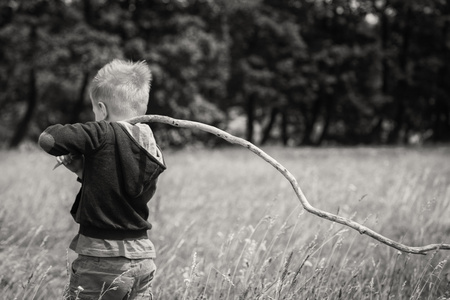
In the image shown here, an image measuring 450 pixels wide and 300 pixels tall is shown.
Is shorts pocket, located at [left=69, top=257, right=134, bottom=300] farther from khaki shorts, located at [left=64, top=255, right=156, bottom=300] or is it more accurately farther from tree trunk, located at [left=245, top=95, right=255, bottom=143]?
tree trunk, located at [left=245, top=95, right=255, bottom=143]

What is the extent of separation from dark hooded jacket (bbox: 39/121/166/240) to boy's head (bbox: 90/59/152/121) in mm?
111

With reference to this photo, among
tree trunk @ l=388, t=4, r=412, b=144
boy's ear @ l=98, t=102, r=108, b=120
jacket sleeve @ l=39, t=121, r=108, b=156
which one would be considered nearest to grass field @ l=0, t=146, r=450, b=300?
jacket sleeve @ l=39, t=121, r=108, b=156

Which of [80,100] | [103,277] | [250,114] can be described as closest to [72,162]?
[103,277]

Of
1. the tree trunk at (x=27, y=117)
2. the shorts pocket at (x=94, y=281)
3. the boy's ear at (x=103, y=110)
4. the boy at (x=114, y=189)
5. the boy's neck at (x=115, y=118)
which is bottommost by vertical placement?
the tree trunk at (x=27, y=117)

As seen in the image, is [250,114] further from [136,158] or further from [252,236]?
[136,158]

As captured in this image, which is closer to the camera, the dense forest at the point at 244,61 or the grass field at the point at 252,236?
the grass field at the point at 252,236

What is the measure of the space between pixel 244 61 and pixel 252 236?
77.0 ft

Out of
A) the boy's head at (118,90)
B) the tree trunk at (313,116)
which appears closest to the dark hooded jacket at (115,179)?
the boy's head at (118,90)

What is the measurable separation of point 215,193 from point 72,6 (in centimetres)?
1577

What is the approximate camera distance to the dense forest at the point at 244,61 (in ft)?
63.3

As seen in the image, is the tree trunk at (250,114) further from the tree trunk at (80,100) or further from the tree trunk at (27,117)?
the tree trunk at (27,117)

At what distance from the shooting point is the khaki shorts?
7.46 feet

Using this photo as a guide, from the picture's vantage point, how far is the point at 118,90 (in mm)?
2305

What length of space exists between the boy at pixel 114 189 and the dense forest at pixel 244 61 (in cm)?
1604
